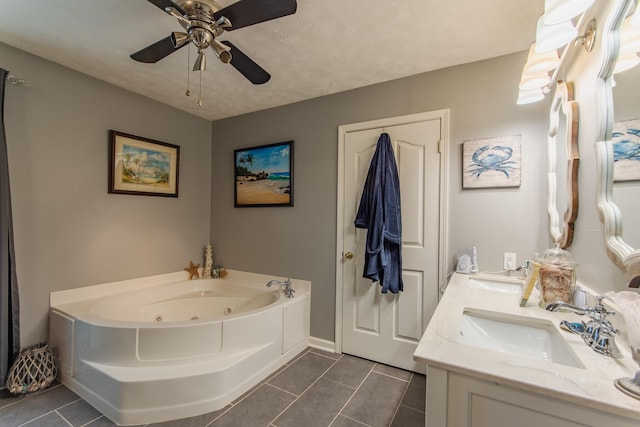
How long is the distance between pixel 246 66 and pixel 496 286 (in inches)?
80.5

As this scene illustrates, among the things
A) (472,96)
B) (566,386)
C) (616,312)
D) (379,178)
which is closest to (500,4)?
(472,96)

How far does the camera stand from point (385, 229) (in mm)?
2135

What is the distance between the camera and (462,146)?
6.69 feet

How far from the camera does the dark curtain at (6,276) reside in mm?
1799

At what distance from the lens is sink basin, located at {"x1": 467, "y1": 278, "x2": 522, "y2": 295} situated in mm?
1570

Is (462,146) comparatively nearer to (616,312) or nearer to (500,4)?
(500,4)

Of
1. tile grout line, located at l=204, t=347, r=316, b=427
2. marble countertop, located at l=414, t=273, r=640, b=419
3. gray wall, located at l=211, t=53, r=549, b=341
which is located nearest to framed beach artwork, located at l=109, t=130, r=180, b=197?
gray wall, located at l=211, t=53, r=549, b=341

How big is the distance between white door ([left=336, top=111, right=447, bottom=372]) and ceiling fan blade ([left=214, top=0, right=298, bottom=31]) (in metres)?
1.33

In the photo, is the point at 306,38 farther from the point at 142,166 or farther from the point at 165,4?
the point at 142,166

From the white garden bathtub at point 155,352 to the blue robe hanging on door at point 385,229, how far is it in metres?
0.86

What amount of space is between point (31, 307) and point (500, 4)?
364 centimetres

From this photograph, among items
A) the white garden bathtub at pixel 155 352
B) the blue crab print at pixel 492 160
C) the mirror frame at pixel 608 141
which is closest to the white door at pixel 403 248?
the blue crab print at pixel 492 160

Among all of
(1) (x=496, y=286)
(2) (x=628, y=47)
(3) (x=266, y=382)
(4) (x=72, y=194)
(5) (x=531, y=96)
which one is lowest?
(3) (x=266, y=382)

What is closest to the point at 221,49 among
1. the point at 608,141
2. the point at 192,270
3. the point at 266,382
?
the point at 608,141
